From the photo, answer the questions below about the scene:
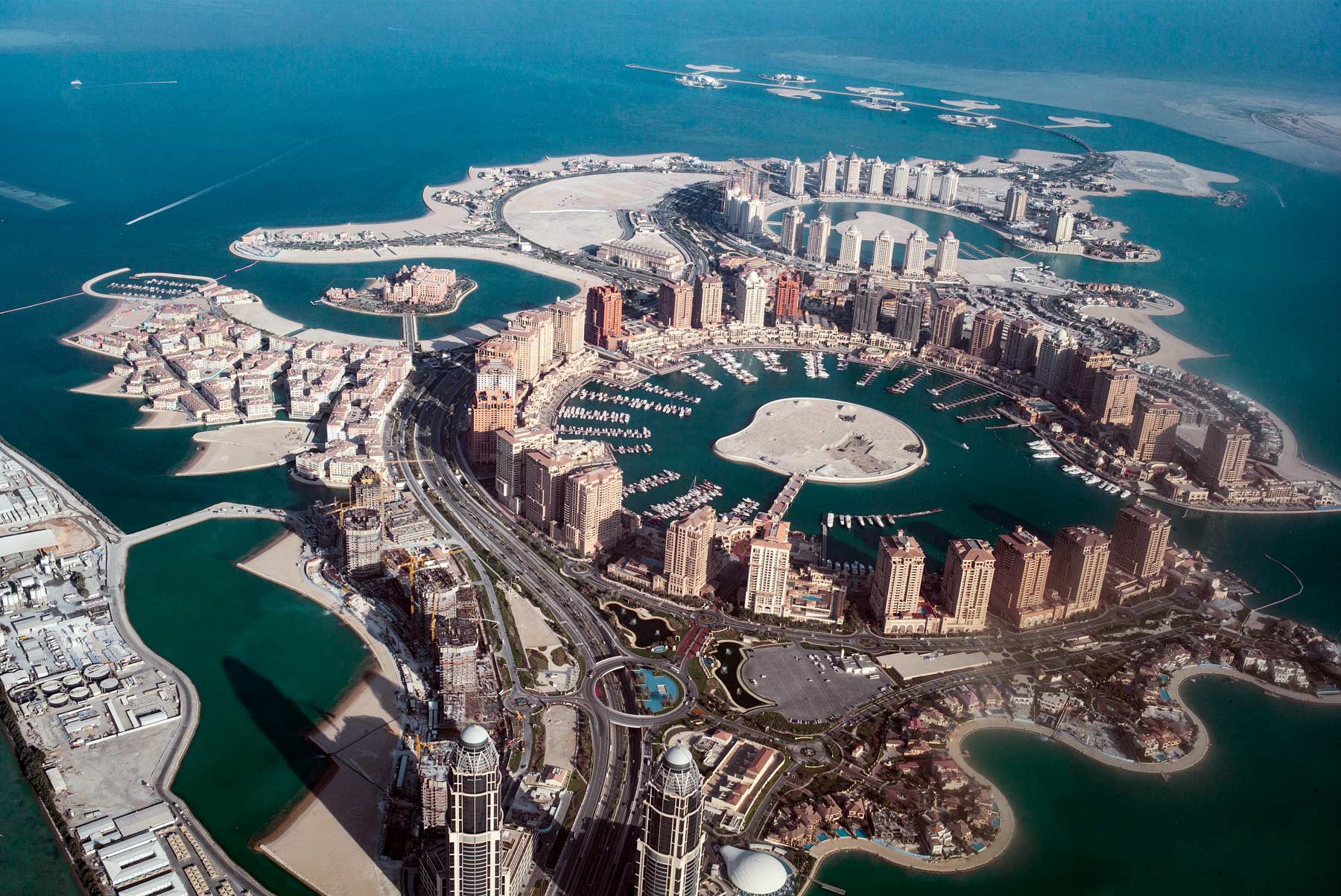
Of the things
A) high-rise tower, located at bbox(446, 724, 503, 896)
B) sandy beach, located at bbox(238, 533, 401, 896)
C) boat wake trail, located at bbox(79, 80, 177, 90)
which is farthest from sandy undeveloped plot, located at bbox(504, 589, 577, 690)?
boat wake trail, located at bbox(79, 80, 177, 90)

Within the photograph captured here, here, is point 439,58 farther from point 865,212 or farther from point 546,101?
point 865,212

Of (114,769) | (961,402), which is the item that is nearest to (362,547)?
(114,769)

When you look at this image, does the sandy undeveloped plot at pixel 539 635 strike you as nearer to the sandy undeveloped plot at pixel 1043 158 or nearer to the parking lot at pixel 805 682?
the parking lot at pixel 805 682

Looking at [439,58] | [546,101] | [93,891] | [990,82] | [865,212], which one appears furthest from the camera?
[439,58]

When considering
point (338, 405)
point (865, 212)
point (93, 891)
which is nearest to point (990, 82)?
point (865, 212)

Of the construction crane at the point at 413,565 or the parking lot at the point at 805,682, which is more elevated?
the construction crane at the point at 413,565

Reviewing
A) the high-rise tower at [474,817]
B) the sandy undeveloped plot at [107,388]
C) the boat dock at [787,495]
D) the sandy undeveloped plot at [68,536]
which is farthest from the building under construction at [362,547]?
the sandy undeveloped plot at [107,388]
